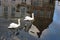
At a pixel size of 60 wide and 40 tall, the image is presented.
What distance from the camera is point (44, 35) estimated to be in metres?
1.21

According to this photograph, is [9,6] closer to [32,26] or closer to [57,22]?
[32,26]

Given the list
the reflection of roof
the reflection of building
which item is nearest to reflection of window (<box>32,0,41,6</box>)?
the reflection of building

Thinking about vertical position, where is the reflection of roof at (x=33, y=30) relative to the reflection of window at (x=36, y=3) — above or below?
below

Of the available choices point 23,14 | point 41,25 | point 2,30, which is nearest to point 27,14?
point 23,14

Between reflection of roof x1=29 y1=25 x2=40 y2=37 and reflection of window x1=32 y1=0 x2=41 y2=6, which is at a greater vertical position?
reflection of window x1=32 y1=0 x2=41 y2=6

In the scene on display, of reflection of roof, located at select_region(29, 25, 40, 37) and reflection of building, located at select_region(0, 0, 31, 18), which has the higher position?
reflection of building, located at select_region(0, 0, 31, 18)

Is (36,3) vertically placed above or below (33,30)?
above

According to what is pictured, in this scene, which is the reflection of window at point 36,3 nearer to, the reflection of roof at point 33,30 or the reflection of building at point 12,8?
the reflection of building at point 12,8

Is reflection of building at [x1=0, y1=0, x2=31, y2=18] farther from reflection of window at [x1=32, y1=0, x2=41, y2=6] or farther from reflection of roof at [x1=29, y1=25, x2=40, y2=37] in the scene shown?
reflection of roof at [x1=29, y1=25, x2=40, y2=37]

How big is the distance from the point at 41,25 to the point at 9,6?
1.16ft

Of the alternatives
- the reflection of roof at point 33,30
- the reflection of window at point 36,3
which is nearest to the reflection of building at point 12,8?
the reflection of window at point 36,3

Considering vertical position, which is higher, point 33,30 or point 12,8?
point 12,8

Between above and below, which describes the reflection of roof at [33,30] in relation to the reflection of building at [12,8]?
below

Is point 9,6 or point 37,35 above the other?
point 9,6
